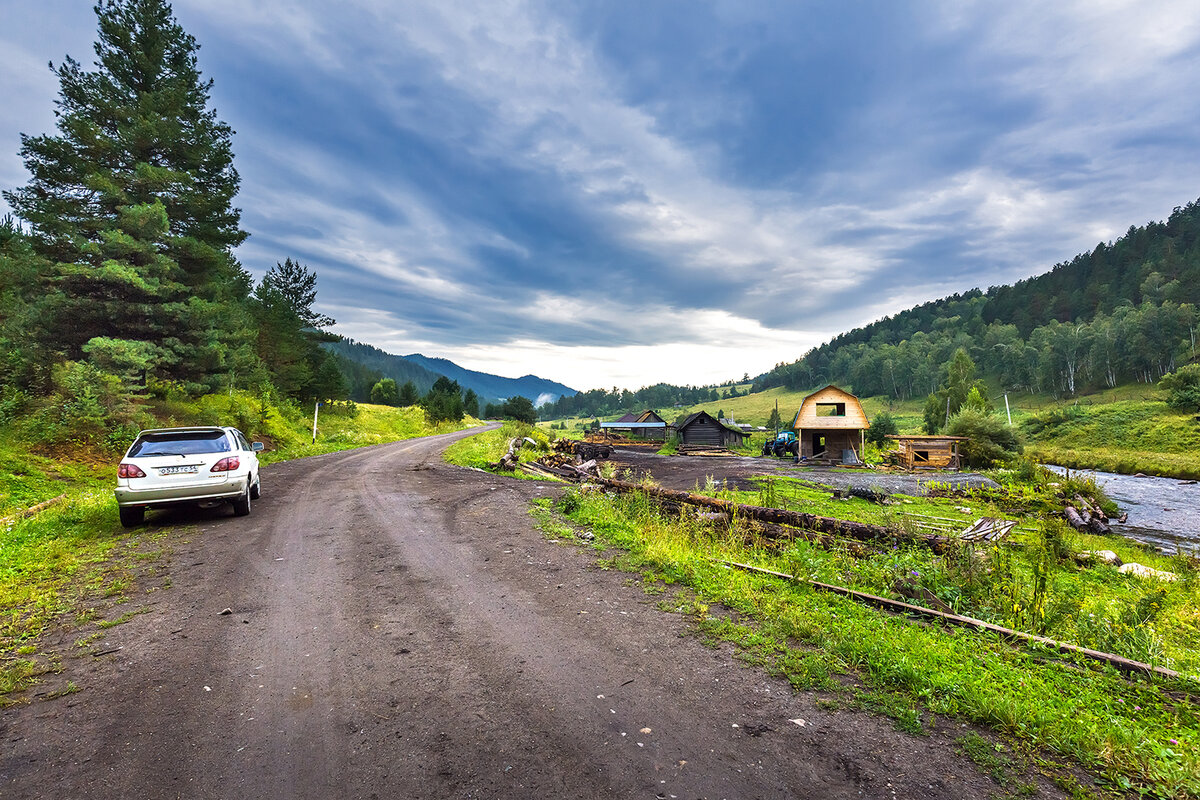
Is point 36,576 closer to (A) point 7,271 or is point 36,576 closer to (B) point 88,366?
(B) point 88,366

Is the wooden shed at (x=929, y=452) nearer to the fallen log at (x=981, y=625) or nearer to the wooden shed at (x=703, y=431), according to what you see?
the wooden shed at (x=703, y=431)

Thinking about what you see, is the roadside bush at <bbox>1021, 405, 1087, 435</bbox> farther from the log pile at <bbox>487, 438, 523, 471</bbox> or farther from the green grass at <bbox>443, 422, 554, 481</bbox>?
the log pile at <bbox>487, 438, 523, 471</bbox>

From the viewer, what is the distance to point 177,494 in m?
9.00

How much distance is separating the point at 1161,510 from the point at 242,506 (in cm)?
3371

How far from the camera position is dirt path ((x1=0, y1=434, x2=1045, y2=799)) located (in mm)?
2979

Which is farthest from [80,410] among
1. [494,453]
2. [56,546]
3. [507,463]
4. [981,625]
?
[981,625]

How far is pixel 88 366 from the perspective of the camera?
14500 mm

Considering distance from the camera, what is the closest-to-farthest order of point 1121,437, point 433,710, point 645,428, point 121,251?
point 433,710 < point 121,251 < point 1121,437 < point 645,428

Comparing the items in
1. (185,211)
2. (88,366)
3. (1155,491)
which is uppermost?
(185,211)

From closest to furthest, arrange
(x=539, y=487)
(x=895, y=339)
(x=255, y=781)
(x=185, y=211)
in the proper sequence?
1. (x=255, y=781)
2. (x=539, y=487)
3. (x=185, y=211)
4. (x=895, y=339)

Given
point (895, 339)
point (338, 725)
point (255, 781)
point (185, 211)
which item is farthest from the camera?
point (895, 339)

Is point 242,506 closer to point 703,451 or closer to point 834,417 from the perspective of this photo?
point 834,417

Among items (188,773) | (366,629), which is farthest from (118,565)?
(188,773)

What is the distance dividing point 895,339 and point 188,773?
210740mm
